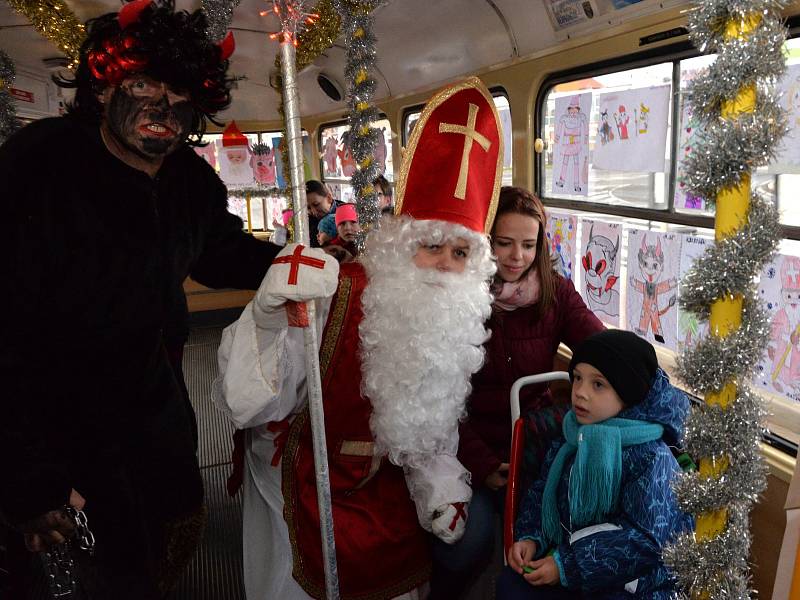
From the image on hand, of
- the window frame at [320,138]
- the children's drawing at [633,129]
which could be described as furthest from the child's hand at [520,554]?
the window frame at [320,138]

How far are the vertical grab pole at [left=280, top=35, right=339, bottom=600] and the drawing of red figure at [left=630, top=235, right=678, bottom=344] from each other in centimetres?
199

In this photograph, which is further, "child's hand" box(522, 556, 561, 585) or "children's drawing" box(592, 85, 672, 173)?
"children's drawing" box(592, 85, 672, 173)

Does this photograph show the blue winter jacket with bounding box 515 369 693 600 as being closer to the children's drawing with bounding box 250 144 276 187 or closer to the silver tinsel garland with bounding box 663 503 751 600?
the silver tinsel garland with bounding box 663 503 751 600

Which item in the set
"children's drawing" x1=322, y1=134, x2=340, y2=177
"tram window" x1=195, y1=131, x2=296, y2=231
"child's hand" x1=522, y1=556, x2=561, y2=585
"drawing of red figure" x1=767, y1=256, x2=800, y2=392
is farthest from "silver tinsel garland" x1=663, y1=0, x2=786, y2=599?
"tram window" x1=195, y1=131, x2=296, y2=231

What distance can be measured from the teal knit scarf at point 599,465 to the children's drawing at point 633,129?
1.58 meters

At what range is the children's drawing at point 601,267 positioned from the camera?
3.16 metres

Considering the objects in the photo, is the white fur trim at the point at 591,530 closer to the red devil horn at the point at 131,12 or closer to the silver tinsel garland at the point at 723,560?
the silver tinsel garland at the point at 723,560

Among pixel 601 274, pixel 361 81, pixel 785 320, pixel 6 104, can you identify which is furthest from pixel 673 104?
pixel 6 104

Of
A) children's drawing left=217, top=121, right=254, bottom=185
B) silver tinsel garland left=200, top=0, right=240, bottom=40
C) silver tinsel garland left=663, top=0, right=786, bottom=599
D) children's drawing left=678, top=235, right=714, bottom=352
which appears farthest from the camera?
children's drawing left=217, top=121, right=254, bottom=185

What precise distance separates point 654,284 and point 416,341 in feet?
5.17

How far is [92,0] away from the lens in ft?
12.8

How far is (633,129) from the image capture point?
292 centimetres

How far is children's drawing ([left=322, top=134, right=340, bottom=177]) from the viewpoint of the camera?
7.54 meters

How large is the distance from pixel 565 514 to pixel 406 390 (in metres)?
0.66
